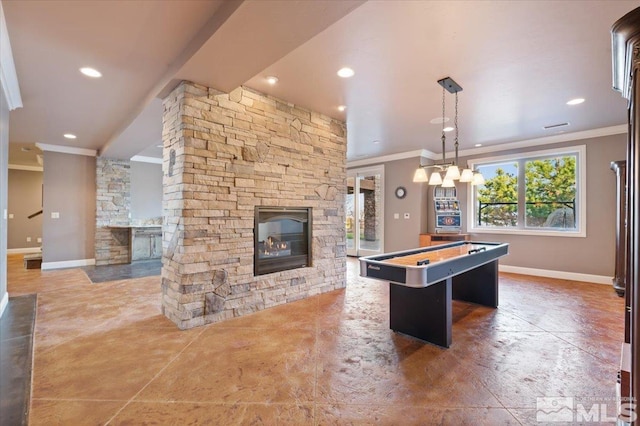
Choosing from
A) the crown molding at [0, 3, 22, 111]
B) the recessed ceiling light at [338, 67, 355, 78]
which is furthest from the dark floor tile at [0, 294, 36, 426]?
the recessed ceiling light at [338, 67, 355, 78]

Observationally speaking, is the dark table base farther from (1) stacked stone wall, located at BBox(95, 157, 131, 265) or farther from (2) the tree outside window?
(1) stacked stone wall, located at BBox(95, 157, 131, 265)

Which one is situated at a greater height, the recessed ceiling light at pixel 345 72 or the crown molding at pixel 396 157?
the recessed ceiling light at pixel 345 72

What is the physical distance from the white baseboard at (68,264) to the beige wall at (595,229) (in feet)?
30.5

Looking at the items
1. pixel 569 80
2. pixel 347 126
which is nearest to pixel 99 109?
pixel 347 126

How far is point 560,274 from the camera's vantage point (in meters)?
5.39

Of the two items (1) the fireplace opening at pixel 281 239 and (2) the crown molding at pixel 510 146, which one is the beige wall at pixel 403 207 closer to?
(2) the crown molding at pixel 510 146

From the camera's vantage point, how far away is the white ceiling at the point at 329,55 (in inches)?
82.0

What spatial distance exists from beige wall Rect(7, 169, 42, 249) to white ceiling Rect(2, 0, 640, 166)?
5442 mm

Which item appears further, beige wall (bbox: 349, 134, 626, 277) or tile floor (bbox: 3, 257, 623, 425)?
beige wall (bbox: 349, 134, 626, 277)

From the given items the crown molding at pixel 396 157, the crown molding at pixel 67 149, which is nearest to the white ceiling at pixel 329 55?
the crown molding at pixel 67 149

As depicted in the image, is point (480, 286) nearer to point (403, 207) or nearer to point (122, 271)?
point (403, 207)

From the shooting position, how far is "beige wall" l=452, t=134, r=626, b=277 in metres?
4.91

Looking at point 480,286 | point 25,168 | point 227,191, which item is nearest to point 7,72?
point 227,191

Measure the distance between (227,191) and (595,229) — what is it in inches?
237
